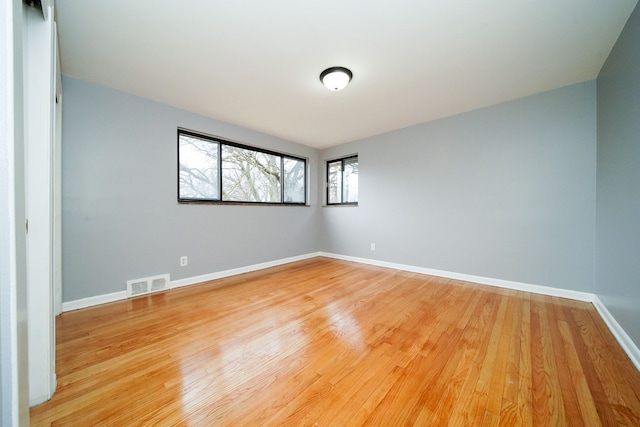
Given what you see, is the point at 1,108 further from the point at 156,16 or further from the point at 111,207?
the point at 111,207

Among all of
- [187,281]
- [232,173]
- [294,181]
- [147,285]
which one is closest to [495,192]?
[294,181]

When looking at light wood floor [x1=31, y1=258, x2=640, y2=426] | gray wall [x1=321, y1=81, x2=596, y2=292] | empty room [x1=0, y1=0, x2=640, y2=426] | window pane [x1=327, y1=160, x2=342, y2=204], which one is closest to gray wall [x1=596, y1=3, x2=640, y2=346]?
empty room [x1=0, y1=0, x2=640, y2=426]

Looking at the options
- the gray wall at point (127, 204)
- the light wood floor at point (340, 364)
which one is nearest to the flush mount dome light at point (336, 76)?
the gray wall at point (127, 204)

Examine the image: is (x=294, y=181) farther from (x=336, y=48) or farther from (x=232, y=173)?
(x=336, y=48)

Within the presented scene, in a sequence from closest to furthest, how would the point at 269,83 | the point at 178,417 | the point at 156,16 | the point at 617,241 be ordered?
the point at 178,417, the point at 156,16, the point at 617,241, the point at 269,83

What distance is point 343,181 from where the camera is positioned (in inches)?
179

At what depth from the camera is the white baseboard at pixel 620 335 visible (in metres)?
1.43

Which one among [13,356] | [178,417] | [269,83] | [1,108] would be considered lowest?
[178,417]

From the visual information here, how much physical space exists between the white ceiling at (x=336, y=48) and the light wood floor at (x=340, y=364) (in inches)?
90.7

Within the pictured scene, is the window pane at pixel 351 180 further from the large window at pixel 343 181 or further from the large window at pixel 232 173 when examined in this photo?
the large window at pixel 232 173

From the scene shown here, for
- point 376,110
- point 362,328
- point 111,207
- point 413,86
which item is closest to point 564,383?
point 362,328

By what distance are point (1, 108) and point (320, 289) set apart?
2.67 metres

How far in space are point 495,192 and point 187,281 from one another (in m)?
4.14

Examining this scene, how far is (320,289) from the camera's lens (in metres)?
2.77
